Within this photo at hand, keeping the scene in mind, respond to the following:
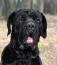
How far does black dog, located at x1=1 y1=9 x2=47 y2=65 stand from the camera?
577 cm

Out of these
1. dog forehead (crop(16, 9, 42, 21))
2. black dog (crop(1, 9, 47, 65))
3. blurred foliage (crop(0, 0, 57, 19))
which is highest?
dog forehead (crop(16, 9, 42, 21))

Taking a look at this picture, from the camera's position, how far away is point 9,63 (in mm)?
6043

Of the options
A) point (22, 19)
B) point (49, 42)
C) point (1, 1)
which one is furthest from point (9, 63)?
point (1, 1)

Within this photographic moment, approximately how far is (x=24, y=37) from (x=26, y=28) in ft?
0.65

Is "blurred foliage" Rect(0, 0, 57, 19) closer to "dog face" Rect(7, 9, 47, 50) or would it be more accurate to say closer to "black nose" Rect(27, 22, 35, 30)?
"dog face" Rect(7, 9, 47, 50)

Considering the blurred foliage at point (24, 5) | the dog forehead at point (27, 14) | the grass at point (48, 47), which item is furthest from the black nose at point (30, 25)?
the blurred foliage at point (24, 5)

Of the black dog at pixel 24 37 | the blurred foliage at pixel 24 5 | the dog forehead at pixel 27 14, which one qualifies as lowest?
the blurred foliage at pixel 24 5

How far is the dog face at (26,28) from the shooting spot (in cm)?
572

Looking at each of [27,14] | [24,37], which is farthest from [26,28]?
[27,14]

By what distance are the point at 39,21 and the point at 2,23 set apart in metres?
9.84

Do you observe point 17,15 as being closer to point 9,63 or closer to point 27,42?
point 27,42

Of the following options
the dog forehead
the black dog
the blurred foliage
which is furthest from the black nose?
the blurred foliage

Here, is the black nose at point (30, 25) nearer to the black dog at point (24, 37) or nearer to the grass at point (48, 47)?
the black dog at point (24, 37)

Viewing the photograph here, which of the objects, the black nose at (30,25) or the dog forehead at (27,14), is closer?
the black nose at (30,25)
